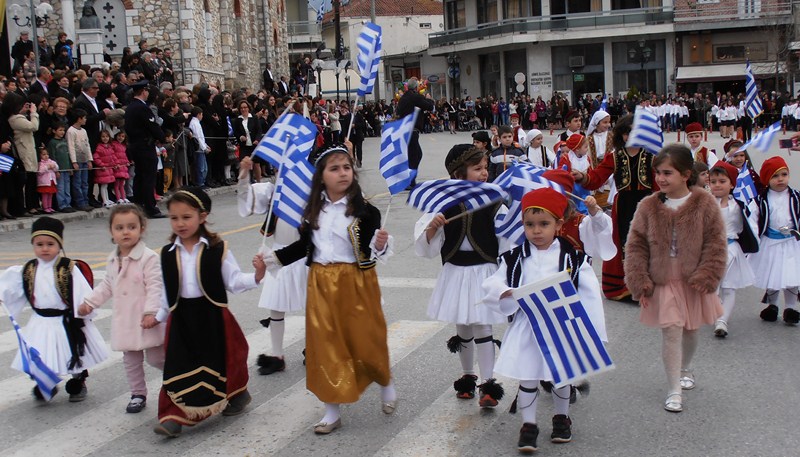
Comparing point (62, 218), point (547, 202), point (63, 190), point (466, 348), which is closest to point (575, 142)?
point (466, 348)

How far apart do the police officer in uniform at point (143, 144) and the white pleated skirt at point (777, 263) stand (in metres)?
11.0

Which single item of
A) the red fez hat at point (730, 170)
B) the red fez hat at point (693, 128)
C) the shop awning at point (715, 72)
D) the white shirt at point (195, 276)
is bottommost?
the white shirt at point (195, 276)

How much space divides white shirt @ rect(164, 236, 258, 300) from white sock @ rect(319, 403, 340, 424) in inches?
34.7

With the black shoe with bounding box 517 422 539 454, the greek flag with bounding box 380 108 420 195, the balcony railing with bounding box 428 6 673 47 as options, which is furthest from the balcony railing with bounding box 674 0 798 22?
the black shoe with bounding box 517 422 539 454

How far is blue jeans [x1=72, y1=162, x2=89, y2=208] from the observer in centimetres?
1657

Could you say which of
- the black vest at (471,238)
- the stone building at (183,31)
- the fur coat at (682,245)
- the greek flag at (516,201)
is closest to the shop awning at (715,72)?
the stone building at (183,31)

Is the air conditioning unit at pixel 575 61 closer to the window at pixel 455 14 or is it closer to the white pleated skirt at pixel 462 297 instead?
the window at pixel 455 14

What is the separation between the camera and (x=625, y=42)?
59562 mm

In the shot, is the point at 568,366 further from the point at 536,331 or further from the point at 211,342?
the point at 211,342

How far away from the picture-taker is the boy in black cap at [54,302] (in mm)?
6348

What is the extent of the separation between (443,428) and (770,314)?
13.0ft

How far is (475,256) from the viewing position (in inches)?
235

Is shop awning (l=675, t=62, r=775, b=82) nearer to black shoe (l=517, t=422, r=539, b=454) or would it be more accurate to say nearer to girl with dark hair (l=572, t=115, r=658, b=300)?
girl with dark hair (l=572, t=115, r=658, b=300)

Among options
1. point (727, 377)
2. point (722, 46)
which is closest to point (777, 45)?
point (722, 46)
